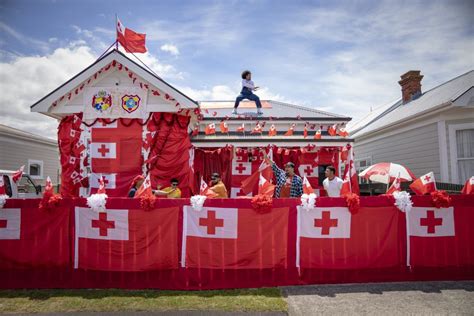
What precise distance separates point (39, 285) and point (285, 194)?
16.9 ft

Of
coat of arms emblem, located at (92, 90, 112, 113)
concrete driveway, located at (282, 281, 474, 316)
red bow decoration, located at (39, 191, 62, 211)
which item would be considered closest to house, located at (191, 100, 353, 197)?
coat of arms emblem, located at (92, 90, 112, 113)

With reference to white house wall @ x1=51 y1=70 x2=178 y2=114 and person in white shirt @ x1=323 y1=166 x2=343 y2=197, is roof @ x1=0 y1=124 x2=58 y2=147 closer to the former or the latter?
white house wall @ x1=51 y1=70 x2=178 y2=114

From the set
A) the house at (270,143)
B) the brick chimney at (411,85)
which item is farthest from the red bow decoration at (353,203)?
the brick chimney at (411,85)

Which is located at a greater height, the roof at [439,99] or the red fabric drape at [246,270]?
the roof at [439,99]

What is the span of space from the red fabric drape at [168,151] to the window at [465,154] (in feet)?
29.0

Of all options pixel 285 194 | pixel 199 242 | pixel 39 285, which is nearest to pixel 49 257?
pixel 39 285

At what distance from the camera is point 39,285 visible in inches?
207

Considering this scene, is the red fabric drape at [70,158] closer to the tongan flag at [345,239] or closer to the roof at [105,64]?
the roof at [105,64]

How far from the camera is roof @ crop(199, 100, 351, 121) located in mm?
11289

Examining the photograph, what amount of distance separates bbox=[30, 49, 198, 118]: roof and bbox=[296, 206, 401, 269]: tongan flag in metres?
4.71

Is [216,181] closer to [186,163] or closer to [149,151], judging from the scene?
[186,163]

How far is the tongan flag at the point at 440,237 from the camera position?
212 inches

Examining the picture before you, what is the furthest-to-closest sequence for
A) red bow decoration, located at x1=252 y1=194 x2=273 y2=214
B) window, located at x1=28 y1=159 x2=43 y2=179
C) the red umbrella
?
window, located at x1=28 y1=159 x2=43 y2=179, the red umbrella, red bow decoration, located at x1=252 y1=194 x2=273 y2=214

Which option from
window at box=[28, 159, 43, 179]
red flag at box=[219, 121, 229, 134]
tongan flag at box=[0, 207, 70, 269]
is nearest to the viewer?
tongan flag at box=[0, 207, 70, 269]
